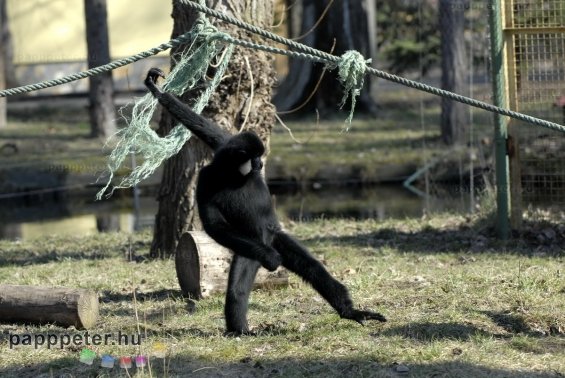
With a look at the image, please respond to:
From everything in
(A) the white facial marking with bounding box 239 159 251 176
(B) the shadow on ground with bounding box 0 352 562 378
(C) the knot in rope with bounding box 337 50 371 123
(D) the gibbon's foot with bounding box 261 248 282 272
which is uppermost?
(C) the knot in rope with bounding box 337 50 371 123

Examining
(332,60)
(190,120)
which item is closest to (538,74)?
(332,60)

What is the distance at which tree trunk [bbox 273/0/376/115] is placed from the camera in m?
26.5

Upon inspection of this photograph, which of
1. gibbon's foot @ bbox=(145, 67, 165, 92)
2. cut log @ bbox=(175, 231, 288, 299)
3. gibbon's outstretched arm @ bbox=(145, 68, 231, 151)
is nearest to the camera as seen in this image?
gibbon's foot @ bbox=(145, 67, 165, 92)

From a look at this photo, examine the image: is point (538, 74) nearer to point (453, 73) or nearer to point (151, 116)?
point (151, 116)

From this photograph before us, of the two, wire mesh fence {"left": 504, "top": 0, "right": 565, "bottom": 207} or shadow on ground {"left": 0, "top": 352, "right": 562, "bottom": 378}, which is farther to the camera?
wire mesh fence {"left": 504, "top": 0, "right": 565, "bottom": 207}

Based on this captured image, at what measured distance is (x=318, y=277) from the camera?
24.3 feet

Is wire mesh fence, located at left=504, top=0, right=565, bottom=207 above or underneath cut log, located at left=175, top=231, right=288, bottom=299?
above

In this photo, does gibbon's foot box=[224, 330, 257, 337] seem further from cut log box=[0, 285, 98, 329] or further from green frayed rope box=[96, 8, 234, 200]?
green frayed rope box=[96, 8, 234, 200]

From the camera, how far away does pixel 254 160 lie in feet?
23.5

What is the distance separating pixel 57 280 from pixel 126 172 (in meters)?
10.1

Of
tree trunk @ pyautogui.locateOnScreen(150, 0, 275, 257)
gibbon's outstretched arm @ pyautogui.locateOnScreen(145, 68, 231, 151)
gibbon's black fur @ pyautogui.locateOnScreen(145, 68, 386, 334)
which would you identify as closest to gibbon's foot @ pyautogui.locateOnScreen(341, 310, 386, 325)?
gibbon's black fur @ pyautogui.locateOnScreen(145, 68, 386, 334)

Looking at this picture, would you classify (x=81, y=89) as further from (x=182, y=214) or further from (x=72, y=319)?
(x=72, y=319)

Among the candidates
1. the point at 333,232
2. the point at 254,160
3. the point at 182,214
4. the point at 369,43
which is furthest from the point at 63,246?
the point at 369,43

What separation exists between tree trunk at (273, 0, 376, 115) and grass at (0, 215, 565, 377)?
15.1 metres
